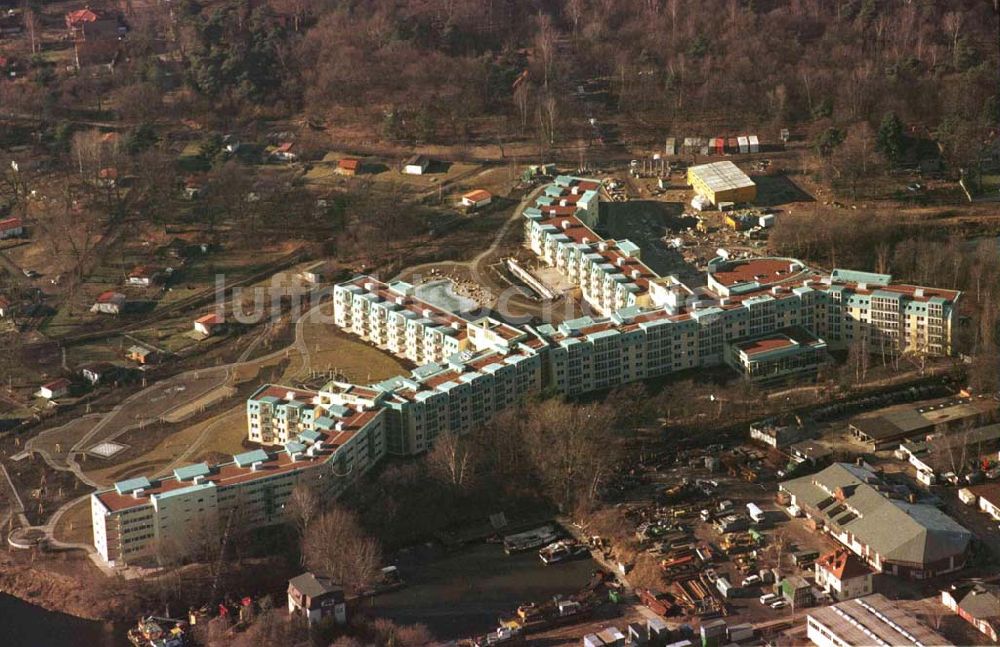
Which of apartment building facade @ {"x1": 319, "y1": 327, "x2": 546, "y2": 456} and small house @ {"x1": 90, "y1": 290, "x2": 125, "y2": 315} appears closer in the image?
apartment building facade @ {"x1": 319, "y1": 327, "x2": 546, "y2": 456}

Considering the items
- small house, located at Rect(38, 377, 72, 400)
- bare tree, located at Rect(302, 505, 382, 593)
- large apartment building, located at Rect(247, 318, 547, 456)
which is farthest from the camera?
small house, located at Rect(38, 377, 72, 400)

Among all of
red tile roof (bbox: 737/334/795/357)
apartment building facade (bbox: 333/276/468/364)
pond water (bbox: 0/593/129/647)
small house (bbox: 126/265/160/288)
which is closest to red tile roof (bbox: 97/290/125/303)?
small house (bbox: 126/265/160/288)

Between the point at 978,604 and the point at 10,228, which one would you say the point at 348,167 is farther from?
the point at 978,604

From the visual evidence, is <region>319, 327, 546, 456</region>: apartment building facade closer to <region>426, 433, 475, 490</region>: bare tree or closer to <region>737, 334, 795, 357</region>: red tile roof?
<region>426, 433, 475, 490</region>: bare tree

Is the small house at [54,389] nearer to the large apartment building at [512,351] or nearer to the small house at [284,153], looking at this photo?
the large apartment building at [512,351]

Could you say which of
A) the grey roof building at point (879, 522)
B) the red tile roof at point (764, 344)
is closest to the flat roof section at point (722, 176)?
the red tile roof at point (764, 344)

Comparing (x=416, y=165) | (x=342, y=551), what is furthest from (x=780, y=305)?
(x=416, y=165)
